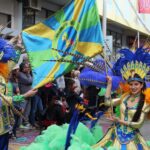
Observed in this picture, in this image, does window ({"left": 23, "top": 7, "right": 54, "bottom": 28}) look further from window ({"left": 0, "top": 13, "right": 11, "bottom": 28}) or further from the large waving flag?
the large waving flag

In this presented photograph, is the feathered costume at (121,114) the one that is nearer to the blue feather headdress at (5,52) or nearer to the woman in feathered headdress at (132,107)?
the woman in feathered headdress at (132,107)

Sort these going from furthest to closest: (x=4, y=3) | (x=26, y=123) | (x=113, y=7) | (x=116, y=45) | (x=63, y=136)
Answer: (x=116, y=45), (x=113, y=7), (x=4, y=3), (x=26, y=123), (x=63, y=136)

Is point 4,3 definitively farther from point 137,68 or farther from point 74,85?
point 137,68

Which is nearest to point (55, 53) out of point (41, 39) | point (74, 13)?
point (41, 39)

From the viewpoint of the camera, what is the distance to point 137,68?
4.29m

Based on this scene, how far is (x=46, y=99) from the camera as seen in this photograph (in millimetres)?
9000

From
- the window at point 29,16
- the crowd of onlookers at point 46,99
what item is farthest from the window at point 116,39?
the crowd of onlookers at point 46,99

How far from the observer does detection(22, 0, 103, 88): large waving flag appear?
14.4ft

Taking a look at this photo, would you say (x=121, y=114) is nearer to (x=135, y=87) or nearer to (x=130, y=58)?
(x=135, y=87)

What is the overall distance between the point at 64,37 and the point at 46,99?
4.52 metres

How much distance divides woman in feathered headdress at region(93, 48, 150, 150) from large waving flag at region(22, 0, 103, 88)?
16.5 inches

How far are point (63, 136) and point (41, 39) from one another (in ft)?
3.85

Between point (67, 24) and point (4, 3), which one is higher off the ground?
point (4, 3)

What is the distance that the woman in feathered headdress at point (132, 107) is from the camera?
13.8ft
